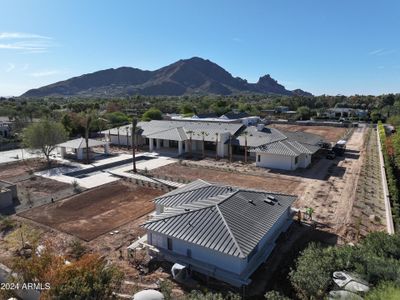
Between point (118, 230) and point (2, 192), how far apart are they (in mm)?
11270

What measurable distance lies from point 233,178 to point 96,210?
13.8 meters

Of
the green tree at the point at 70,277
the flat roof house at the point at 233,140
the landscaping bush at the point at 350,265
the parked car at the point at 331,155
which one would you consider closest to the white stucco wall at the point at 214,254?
the landscaping bush at the point at 350,265

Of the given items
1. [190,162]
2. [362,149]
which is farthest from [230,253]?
[362,149]

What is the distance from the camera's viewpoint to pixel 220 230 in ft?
47.8

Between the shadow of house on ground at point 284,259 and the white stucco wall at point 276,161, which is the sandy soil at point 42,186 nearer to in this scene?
the shadow of house on ground at point 284,259

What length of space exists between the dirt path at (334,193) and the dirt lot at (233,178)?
1.92 m

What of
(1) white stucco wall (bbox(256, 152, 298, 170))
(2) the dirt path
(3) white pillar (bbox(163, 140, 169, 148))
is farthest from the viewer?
(3) white pillar (bbox(163, 140, 169, 148))

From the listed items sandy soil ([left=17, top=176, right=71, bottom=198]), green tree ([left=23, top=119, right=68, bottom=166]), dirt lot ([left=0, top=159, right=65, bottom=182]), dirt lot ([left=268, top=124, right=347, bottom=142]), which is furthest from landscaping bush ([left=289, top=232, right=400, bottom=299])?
dirt lot ([left=268, top=124, right=347, bottom=142])

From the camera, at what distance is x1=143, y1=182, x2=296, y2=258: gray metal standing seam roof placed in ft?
46.0

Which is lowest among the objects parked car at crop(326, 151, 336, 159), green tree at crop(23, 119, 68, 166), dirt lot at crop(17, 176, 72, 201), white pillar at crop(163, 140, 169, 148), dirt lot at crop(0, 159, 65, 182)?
dirt lot at crop(17, 176, 72, 201)

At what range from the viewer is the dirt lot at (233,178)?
27.5 m

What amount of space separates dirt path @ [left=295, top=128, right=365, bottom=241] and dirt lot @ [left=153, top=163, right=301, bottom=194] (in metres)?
1.92

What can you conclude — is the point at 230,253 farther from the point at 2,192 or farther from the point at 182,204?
the point at 2,192

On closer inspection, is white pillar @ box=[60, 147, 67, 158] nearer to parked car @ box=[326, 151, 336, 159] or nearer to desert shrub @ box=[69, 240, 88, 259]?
desert shrub @ box=[69, 240, 88, 259]
